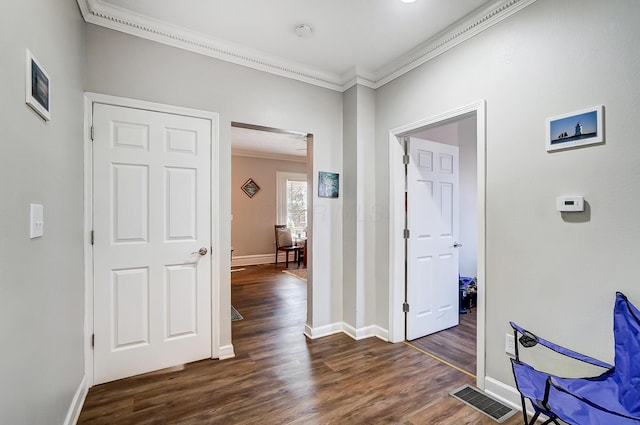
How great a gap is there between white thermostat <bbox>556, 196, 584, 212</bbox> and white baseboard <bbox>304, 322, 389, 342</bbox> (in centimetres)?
187

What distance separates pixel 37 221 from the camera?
126cm

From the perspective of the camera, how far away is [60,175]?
1.60 m

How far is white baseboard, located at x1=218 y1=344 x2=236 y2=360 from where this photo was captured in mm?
2574

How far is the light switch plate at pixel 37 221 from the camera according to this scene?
1209 mm

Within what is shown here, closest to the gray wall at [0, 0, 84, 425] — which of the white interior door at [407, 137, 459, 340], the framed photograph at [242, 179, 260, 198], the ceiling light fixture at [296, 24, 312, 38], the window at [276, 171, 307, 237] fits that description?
the ceiling light fixture at [296, 24, 312, 38]

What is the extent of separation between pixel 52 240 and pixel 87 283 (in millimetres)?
803

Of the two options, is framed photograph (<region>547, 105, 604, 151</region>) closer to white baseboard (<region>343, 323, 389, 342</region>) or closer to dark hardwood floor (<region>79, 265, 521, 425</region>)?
dark hardwood floor (<region>79, 265, 521, 425</region>)

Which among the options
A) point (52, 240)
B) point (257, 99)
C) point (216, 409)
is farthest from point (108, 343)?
point (257, 99)

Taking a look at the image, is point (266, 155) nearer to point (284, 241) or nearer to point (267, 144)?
point (267, 144)

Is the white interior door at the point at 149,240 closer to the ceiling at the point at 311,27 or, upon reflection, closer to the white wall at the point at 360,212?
the ceiling at the point at 311,27

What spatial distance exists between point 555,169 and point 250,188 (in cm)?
603

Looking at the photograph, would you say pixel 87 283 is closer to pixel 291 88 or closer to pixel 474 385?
pixel 291 88

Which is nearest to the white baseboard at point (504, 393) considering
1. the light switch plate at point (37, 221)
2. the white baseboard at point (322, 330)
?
the white baseboard at point (322, 330)

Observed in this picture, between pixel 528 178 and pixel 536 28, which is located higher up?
pixel 536 28
